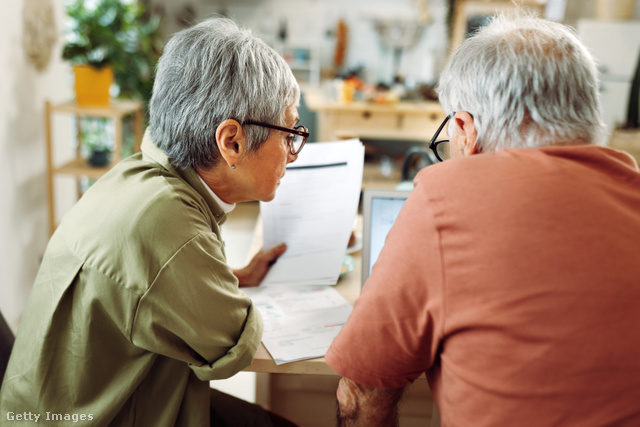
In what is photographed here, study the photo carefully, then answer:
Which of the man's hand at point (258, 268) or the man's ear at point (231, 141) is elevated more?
the man's ear at point (231, 141)

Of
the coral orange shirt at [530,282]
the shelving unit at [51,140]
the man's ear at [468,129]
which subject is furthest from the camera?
the shelving unit at [51,140]

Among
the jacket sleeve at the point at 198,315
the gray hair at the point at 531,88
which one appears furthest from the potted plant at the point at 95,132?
the gray hair at the point at 531,88

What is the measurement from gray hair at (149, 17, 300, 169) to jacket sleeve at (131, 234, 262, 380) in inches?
7.9

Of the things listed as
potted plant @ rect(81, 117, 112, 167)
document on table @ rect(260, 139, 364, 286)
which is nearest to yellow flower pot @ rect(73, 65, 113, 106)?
potted plant @ rect(81, 117, 112, 167)

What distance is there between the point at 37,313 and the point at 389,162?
3.41 meters

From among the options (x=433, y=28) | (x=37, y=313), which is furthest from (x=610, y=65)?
(x=37, y=313)

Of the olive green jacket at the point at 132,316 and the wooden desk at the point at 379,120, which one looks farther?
the wooden desk at the point at 379,120

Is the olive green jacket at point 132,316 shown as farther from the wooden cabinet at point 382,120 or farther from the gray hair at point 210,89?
the wooden cabinet at point 382,120

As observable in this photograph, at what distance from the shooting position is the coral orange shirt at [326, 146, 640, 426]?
2.22ft

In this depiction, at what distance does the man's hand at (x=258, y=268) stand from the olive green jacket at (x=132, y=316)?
0.99 feet

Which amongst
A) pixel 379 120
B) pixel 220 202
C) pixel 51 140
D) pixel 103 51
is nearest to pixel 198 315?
pixel 220 202

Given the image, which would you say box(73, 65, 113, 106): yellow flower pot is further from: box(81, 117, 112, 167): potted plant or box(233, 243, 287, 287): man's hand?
box(233, 243, 287, 287): man's hand

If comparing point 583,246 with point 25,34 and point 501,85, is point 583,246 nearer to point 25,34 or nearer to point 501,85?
point 501,85

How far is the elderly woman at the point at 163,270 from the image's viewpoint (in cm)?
91
